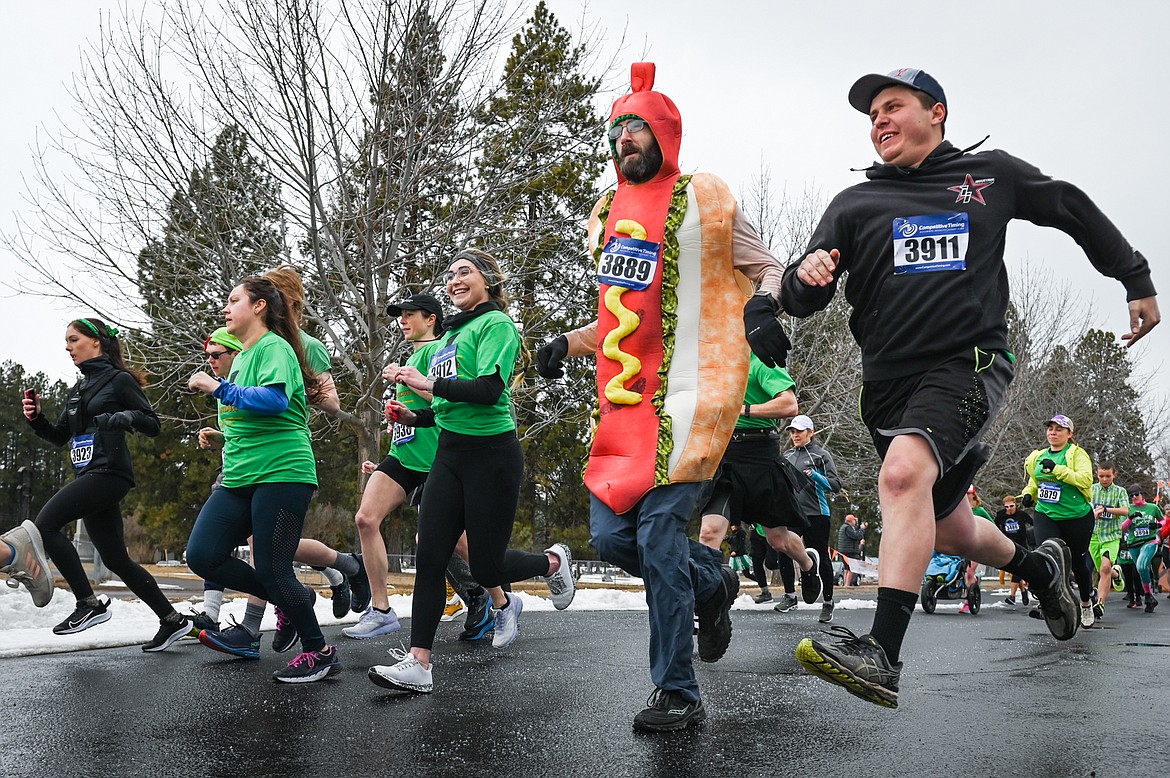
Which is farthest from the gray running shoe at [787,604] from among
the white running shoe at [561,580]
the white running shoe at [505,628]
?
the white running shoe at [505,628]

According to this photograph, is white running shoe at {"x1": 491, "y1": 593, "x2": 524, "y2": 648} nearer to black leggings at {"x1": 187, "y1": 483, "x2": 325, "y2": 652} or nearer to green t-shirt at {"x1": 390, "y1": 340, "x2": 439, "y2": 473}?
green t-shirt at {"x1": 390, "y1": 340, "x2": 439, "y2": 473}

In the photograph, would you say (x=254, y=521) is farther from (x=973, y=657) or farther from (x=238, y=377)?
(x=973, y=657)

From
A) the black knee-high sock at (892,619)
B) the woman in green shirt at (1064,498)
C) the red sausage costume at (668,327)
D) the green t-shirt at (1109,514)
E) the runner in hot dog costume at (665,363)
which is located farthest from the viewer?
the green t-shirt at (1109,514)

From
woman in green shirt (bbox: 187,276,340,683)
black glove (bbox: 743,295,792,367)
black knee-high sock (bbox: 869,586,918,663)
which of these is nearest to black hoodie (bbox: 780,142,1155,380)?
black glove (bbox: 743,295,792,367)

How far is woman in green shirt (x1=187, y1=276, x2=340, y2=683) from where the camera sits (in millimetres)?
4895

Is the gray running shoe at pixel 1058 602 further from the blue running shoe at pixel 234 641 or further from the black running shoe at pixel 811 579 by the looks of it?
the black running shoe at pixel 811 579

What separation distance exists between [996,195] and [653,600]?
1.83 metres

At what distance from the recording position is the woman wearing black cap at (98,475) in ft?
20.6

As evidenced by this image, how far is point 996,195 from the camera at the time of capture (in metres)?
3.64

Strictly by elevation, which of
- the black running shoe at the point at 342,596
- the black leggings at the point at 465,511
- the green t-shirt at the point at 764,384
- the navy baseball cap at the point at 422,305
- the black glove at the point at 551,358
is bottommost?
the black running shoe at the point at 342,596

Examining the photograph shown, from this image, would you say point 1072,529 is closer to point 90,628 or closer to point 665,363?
point 665,363

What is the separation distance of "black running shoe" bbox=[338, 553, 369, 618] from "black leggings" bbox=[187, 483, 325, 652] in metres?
1.60

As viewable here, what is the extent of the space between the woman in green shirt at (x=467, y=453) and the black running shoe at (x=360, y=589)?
6.29 ft

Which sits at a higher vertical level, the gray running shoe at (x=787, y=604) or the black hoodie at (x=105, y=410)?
the black hoodie at (x=105, y=410)
